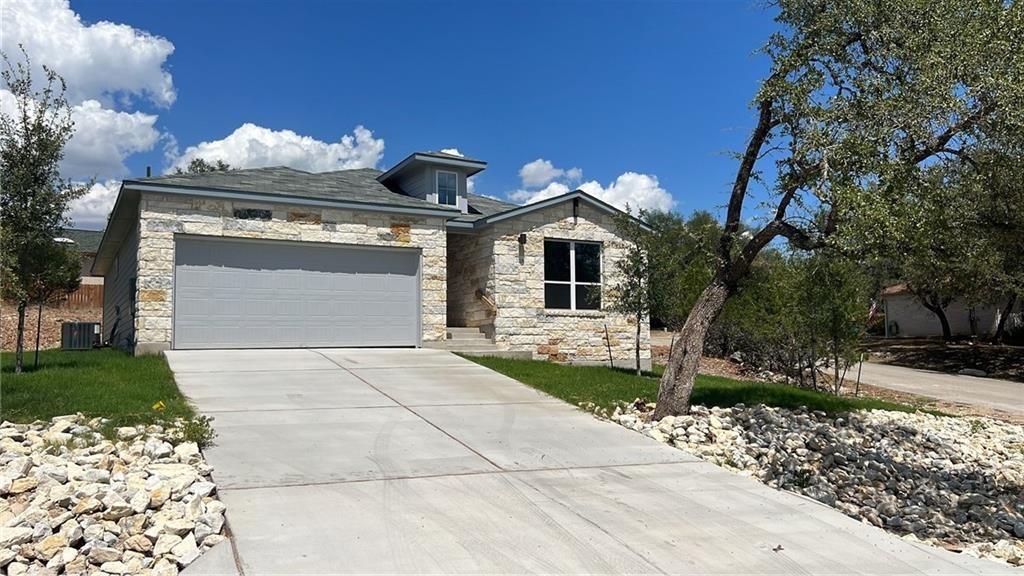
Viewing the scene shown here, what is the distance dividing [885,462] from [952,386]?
13.1 m

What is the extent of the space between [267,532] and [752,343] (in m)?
18.4

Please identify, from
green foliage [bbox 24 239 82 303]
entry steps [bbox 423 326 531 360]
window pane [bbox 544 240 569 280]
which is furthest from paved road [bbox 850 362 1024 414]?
green foliage [bbox 24 239 82 303]

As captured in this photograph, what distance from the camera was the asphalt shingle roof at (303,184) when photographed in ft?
48.4

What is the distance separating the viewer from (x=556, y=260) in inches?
707


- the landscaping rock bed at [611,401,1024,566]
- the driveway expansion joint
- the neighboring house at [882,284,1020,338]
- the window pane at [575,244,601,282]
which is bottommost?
the landscaping rock bed at [611,401,1024,566]

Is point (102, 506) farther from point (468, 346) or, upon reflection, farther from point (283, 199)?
point (468, 346)

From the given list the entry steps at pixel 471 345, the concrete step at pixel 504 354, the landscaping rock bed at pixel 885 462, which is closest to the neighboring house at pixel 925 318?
the concrete step at pixel 504 354

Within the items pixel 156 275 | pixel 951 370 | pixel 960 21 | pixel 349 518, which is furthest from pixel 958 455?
pixel 951 370

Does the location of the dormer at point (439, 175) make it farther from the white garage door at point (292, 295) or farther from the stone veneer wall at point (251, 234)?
the white garage door at point (292, 295)

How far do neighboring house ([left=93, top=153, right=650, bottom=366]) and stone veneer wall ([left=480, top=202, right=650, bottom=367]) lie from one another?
0.10 ft

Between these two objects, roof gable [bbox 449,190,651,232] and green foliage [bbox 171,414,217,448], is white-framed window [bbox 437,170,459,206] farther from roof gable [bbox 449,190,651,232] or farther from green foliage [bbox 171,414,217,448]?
green foliage [bbox 171,414,217,448]

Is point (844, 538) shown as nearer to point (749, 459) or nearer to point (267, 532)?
point (749, 459)

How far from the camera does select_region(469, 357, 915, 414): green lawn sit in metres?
11.4

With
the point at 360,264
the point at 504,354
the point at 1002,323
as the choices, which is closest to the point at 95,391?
the point at 360,264
